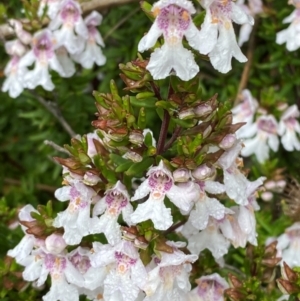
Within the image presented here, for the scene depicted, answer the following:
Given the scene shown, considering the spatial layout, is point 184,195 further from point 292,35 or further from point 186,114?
point 292,35

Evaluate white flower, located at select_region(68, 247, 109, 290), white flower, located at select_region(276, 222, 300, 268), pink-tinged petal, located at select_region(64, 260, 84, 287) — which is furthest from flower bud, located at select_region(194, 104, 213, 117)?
white flower, located at select_region(276, 222, 300, 268)

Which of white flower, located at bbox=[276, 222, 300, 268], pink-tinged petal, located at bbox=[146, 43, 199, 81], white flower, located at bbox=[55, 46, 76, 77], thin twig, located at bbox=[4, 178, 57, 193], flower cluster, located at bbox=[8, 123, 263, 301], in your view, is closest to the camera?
pink-tinged petal, located at bbox=[146, 43, 199, 81]

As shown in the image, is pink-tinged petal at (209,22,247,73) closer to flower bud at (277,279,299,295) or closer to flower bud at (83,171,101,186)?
flower bud at (83,171,101,186)

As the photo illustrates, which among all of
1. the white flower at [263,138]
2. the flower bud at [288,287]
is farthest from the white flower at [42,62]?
the flower bud at [288,287]

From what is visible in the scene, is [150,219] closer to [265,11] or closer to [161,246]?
[161,246]

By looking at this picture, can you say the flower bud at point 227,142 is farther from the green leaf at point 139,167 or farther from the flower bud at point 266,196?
the flower bud at point 266,196

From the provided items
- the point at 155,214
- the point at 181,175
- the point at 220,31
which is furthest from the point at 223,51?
the point at 155,214
